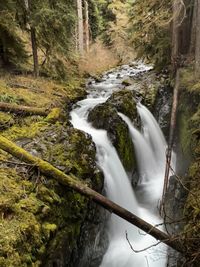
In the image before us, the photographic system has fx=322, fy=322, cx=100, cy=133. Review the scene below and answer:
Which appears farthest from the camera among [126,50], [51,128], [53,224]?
[126,50]

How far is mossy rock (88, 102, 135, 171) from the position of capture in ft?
30.4

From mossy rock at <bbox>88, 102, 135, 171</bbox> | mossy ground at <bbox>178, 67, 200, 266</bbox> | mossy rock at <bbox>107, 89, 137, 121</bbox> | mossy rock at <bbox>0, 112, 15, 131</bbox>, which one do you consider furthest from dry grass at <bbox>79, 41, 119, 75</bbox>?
mossy rock at <bbox>0, 112, 15, 131</bbox>

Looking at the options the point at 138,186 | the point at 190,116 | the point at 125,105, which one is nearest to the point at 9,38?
the point at 125,105

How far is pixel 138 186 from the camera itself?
31.1 feet

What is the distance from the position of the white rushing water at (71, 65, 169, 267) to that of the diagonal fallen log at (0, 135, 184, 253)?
15.2 inches

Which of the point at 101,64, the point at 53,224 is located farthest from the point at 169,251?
the point at 101,64

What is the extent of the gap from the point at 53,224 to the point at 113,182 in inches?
135

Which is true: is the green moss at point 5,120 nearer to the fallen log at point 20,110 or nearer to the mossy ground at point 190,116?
the fallen log at point 20,110

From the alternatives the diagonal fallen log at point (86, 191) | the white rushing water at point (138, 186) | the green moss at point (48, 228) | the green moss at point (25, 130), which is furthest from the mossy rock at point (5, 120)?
the green moss at point (48, 228)

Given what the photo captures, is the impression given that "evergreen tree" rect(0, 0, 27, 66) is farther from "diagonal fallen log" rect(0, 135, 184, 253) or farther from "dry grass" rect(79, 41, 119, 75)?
"diagonal fallen log" rect(0, 135, 184, 253)

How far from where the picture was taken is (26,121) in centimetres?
770

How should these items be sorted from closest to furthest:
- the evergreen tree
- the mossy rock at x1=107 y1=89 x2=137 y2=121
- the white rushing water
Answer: the white rushing water, the mossy rock at x1=107 y1=89 x2=137 y2=121, the evergreen tree

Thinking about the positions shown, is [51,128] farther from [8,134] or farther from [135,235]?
[135,235]

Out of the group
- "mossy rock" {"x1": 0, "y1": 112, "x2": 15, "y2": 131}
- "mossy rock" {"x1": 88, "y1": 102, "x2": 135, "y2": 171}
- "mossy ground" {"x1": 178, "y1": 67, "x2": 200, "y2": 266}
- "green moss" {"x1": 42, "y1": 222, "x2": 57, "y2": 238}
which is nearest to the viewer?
"green moss" {"x1": 42, "y1": 222, "x2": 57, "y2": 238}
